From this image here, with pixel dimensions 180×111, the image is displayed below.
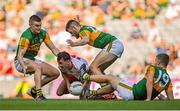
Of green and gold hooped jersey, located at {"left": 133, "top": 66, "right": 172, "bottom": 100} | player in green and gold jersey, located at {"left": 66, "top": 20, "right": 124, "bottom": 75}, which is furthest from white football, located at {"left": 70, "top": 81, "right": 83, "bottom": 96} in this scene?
green and gold hooped jersey, located at {"left": 133, "top": 66, "right": 172, "bottom": 100}

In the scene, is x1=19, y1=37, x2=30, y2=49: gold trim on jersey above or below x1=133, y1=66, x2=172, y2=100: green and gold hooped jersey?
above

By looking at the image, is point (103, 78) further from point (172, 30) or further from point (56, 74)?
point (172, 30)

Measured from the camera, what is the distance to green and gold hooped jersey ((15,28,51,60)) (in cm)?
1010

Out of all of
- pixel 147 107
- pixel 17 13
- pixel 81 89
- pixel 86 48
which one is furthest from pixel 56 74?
pixel 17 13

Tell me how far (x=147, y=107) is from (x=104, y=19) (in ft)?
28.2

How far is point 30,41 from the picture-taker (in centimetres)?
1027

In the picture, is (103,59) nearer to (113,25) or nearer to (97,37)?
(97,37)

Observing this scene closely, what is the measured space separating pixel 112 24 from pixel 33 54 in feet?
19.5

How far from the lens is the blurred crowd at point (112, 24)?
51.2ft

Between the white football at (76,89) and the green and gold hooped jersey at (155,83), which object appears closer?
the green and gold hooped jersey at (155,83)

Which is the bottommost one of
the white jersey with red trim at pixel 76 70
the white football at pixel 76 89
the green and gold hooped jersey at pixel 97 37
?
the white football at pixel 76 89

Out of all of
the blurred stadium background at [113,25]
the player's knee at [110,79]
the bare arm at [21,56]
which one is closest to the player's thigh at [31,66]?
the bare arm at [21,56]

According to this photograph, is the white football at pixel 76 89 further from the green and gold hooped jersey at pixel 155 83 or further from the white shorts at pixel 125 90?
the green and gold hooped jersey at pixel 155 83

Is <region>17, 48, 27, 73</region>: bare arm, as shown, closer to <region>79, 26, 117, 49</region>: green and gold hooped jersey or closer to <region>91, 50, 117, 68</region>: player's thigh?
<region>79, 26, 117, 49</region>: green and gold hooped jersey
